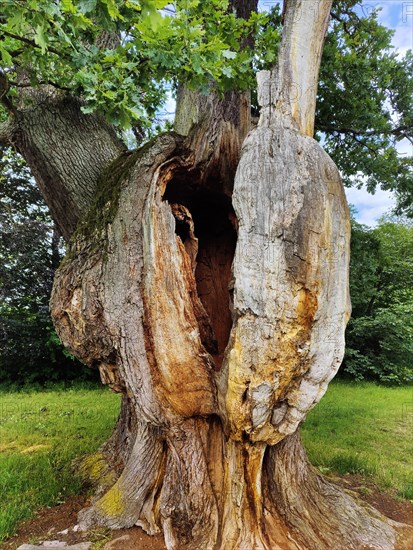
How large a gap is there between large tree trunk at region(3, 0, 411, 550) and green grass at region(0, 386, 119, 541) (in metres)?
0.61

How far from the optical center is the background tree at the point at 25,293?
30.3 ft

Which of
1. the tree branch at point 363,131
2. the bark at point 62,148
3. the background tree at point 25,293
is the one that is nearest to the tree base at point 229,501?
the bark at point 62,148

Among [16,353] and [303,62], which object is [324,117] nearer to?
[303,62]

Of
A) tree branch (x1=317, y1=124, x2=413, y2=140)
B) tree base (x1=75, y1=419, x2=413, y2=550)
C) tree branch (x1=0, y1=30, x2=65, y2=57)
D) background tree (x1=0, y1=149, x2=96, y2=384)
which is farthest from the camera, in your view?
background tree (x1=0, y1=149, x2=96, y2=384)

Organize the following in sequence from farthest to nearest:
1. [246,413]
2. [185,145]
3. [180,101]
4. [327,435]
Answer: [327,435] → [180,101] → [185,145] → [246,413]

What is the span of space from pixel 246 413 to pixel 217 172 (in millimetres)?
1809

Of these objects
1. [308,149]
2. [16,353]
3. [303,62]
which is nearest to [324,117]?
[303,62]

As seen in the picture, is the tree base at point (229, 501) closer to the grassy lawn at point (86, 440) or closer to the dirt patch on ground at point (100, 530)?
the dirt patch on ground at point (100, 530)

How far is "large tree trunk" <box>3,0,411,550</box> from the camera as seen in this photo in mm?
2102

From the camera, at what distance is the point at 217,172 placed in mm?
2939

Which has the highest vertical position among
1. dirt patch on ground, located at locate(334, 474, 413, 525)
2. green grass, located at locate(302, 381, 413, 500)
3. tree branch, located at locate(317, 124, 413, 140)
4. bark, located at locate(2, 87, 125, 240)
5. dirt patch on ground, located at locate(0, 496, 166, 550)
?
tree branch, located at locate(317, 124, 413, 140)

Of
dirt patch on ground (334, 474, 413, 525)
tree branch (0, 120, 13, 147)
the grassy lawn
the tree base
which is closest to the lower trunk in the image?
the tree base

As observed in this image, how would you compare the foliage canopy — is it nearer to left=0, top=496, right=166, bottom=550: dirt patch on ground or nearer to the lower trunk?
the lower trunk

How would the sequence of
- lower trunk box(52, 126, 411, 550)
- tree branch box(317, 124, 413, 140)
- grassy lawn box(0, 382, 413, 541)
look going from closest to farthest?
lower trunk box(52, 126, 411, 550) < grassy lawn box(0, 382, 413, 541) < tree branch box(317, 124, 413, 140)
